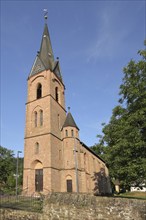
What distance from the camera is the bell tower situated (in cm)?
2448

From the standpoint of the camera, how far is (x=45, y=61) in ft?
109

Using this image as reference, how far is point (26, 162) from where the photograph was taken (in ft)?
86.1

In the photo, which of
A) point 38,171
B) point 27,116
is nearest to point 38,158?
point 38,171

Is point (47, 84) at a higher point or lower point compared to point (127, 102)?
higher

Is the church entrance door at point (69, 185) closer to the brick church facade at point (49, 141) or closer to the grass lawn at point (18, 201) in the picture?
the brick church facade at point (49, 141)

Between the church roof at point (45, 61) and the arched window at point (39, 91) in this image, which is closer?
the arched window at point (39, 91)

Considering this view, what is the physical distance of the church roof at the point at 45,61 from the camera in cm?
3264

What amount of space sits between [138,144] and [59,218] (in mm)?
6370

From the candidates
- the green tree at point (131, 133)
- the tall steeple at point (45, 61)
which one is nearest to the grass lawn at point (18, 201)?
the green tree at point (131, 133)

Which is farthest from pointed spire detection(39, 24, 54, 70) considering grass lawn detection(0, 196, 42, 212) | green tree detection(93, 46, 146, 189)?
grass lawn detection(0, 196, 42, 212)

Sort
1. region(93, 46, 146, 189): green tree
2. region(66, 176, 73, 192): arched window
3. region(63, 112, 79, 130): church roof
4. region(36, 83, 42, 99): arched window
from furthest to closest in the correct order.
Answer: region(36, 83, 42, 99): arched window
region(63, 112, 79, 130): church roof
region(66, 176, 73, 192): arched window
region(93, 46, 146, 189): green tree

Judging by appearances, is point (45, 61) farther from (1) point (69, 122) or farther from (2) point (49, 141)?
(2) point (49, 141)

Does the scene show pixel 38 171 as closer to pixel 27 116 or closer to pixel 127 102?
pixel 27 116

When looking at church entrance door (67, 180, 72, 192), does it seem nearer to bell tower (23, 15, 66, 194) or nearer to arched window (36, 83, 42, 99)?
bell tower (23, 15, 66, 194)
